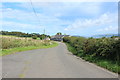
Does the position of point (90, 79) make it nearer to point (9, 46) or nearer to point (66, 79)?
point (66, 79)

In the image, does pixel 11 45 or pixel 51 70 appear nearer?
pixel 51 70

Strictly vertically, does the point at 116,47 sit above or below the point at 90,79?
above

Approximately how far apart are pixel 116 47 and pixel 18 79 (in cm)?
857

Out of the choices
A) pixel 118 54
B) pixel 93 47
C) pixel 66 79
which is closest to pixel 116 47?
pixel 118 54

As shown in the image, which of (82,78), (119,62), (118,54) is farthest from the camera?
(118,54)

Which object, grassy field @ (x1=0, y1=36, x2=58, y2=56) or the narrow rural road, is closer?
the narrow rural road

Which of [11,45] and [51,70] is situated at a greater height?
[11,45]

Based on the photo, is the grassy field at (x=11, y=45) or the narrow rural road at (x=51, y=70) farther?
the grassy field at (x=11, y=45)

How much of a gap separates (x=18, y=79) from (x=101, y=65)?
721cm

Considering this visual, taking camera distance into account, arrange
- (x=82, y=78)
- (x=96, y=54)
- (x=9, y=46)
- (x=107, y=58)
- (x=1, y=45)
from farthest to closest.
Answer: (x=9, y=46) < (x=1, y=45) < (x=96, y=54) < (x=107, y=58) < (x=82, y=78)

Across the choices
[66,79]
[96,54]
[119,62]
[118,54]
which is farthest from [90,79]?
[96,54]

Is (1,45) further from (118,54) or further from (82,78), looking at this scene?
(82,78)

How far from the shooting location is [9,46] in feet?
103

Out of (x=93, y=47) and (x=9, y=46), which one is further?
(x=9, y=46)
